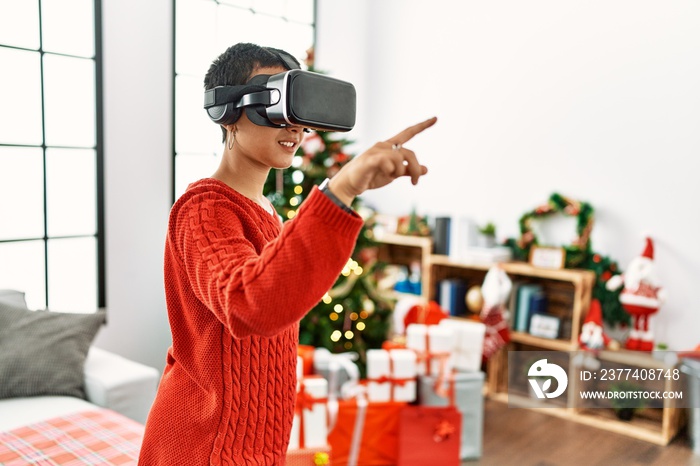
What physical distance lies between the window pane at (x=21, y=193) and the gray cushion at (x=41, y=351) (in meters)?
0.48

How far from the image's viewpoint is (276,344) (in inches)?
32.4

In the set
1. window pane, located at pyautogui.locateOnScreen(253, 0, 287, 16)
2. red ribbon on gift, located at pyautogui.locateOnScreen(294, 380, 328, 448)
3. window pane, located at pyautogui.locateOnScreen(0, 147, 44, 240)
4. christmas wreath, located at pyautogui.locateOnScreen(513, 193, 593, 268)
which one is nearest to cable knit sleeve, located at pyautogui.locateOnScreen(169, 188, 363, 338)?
red ribbon on gift, located at pyautogui.locateOnScreen(294, 380, 328, 448)

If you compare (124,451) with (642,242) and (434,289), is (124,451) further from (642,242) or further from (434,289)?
(642,242)

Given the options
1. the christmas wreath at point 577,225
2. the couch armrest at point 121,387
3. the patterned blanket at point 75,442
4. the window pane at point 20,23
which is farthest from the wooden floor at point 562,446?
the window pane at point 20,23

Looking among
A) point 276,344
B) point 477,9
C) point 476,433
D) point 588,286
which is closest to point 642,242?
point 588,286

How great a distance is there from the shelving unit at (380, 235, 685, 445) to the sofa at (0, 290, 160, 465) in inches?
75.1

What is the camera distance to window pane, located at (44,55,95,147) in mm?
2639

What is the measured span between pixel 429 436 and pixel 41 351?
151 cm

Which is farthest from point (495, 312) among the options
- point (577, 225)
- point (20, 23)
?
point (20, 23)

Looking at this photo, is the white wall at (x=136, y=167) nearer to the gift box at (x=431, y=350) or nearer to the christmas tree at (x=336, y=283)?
the christmas tree at (x=336, y=283)

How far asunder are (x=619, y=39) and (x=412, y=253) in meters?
1.78

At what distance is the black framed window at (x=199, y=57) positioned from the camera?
10.1ft
